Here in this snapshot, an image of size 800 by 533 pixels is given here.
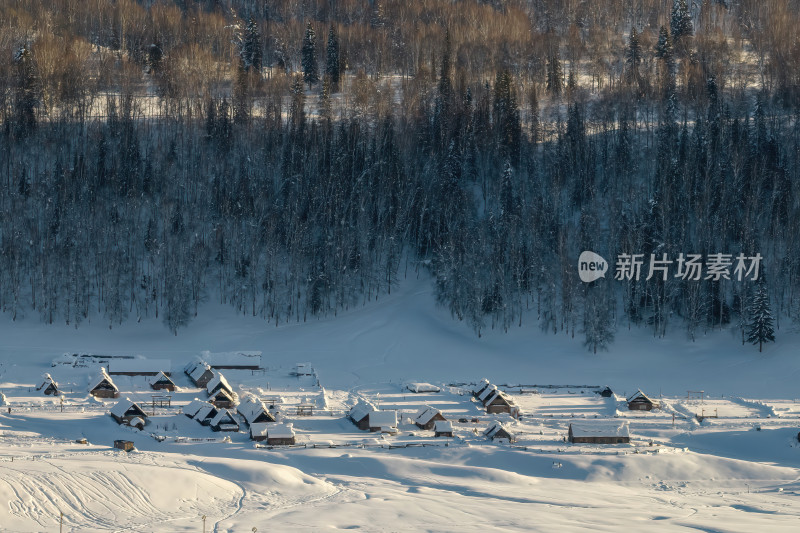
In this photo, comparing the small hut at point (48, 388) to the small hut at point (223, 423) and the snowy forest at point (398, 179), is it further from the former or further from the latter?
the snowy forest at point (398, 179)

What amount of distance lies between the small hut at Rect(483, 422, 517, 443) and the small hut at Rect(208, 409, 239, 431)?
13.5 meters

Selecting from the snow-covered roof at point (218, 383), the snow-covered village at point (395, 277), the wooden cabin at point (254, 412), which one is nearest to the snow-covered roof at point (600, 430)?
the snow-covered village at point (395, 277)

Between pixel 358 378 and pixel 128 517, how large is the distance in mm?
30170

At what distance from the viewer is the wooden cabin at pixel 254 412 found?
183 feet

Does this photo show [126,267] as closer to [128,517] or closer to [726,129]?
[128,517]

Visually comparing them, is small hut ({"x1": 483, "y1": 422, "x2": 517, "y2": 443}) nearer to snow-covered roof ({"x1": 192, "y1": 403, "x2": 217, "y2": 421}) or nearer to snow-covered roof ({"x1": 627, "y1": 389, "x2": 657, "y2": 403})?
snow-covered roof ({"x1": 627, "y1": 389, "x2": 657, "y2": 403})

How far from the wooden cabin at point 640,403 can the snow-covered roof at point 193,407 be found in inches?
975

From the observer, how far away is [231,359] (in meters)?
71.4

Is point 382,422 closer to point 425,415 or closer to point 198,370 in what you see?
point 425,415

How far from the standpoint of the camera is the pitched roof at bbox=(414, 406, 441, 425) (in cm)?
5691

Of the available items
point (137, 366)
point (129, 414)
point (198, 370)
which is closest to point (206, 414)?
point (129, 414)

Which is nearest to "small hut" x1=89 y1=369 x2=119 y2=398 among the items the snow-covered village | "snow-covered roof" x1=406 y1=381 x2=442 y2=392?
the snow-covered village

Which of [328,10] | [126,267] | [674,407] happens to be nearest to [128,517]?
[674,407]

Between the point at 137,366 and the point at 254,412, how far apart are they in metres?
15.5
